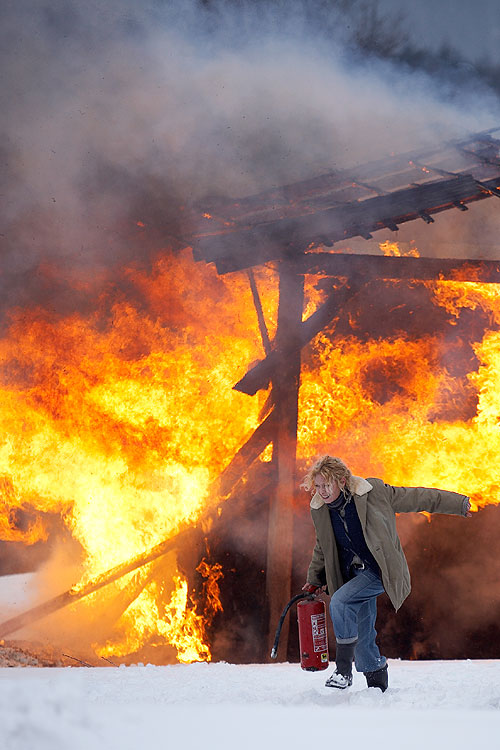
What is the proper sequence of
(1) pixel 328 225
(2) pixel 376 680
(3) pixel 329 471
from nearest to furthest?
(3) pixel 329 471, (2) pixel 376 680, (1) pixel 328 225

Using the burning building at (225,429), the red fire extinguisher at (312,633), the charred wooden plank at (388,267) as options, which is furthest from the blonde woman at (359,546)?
the charred wooden plank at (388,267)

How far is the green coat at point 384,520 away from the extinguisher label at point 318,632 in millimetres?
324

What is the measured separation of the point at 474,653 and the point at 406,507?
464 cm

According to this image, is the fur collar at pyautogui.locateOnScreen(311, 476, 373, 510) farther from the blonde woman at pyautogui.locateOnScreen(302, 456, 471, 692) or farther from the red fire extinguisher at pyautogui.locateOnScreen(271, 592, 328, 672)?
the red fire extinguisher at pyautogui.locateOnScreen(271, 592, 328, 672)

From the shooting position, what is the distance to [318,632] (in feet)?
11.9

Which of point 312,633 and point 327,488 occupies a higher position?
point 327,488

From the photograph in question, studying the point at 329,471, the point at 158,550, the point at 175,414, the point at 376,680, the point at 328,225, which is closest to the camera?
the point at 329,471

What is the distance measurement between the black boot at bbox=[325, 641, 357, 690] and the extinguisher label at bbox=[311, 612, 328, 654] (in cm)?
35

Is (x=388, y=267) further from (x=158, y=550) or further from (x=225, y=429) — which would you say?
(x=158, y=550)

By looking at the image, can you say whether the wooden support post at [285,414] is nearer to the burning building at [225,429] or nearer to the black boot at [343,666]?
the burning building at [225,429]

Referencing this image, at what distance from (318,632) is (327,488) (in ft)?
3.08

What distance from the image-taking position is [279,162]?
757 centimetres

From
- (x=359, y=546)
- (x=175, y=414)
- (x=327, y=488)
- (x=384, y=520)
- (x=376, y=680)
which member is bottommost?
(x=175, y=414)

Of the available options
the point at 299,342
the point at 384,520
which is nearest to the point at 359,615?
the point at 384,520
